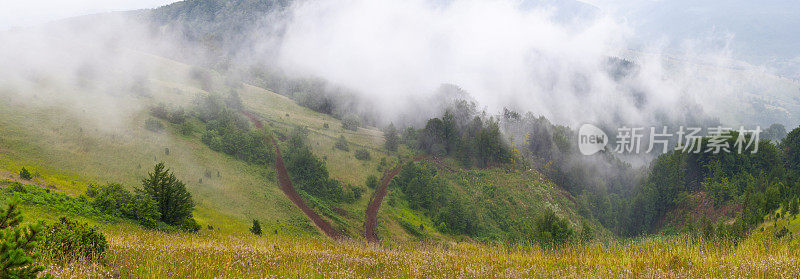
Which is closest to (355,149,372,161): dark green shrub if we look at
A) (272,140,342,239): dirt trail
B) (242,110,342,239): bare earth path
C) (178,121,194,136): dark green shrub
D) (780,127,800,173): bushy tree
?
(242,110,342,239): bare earth path

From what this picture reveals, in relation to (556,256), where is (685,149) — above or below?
above

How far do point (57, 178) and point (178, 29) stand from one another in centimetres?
18014

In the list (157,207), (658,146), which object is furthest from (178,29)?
(658,146)

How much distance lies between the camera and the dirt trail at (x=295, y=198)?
38.7 metres

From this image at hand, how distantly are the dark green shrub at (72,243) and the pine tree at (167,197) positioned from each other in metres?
12.5

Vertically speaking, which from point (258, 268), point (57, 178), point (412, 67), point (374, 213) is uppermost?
point (412, 67)

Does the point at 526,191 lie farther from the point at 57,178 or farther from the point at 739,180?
the point at 57,178

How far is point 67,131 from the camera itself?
110 feet

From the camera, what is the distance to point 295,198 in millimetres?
44250

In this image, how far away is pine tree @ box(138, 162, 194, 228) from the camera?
1777 centimetres

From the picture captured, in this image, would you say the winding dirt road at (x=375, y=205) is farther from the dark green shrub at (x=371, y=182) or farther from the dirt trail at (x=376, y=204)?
the dark green shrub at (x=371, y=182)

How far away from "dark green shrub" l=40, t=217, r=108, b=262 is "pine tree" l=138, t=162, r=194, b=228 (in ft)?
40.9

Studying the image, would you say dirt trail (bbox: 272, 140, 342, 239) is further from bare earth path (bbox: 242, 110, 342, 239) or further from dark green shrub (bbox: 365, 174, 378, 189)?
dark green shrub (bbox: 365, 174, 378, 189)

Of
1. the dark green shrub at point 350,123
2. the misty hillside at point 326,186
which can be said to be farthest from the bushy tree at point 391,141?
the dark green shrub at point 350,123
